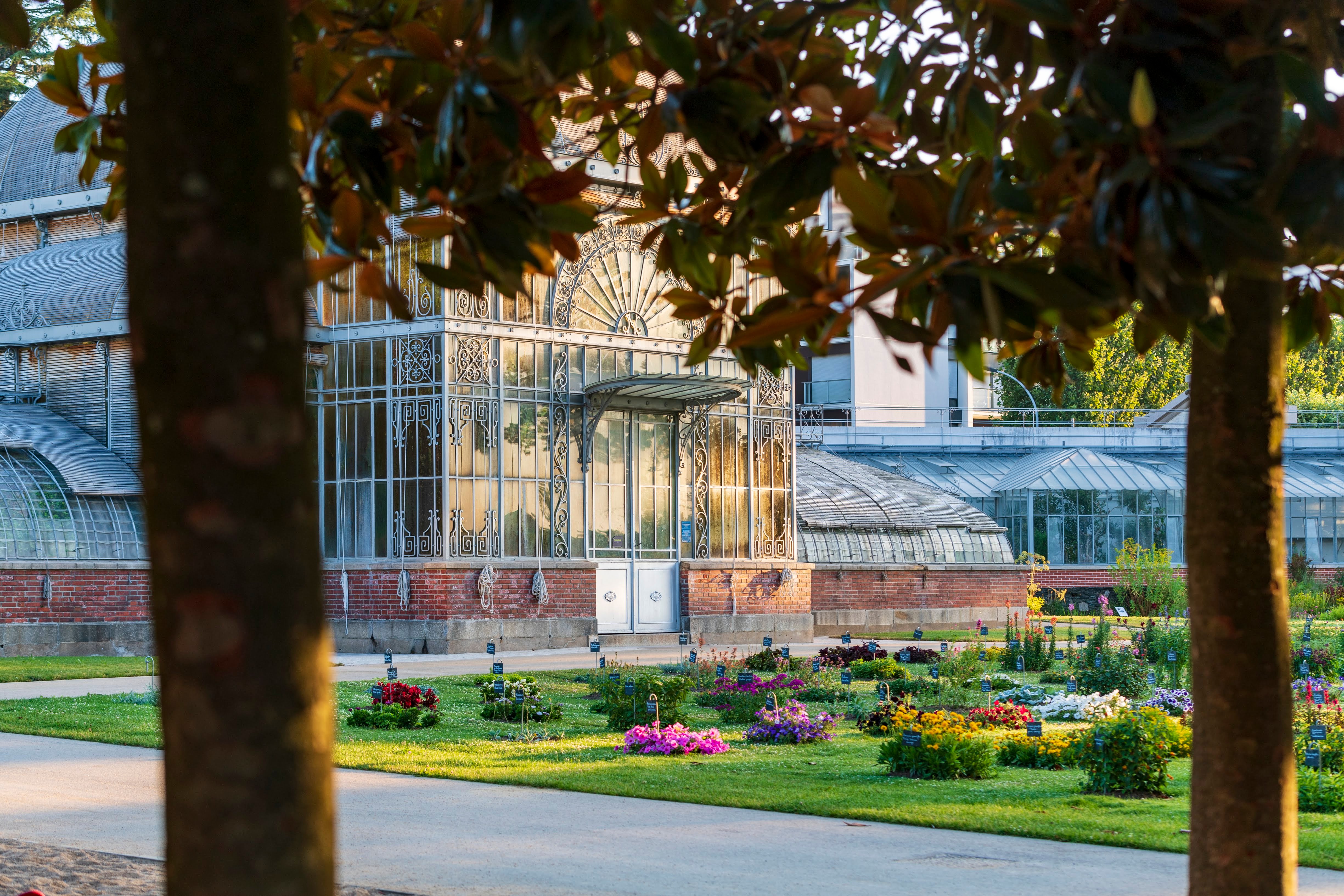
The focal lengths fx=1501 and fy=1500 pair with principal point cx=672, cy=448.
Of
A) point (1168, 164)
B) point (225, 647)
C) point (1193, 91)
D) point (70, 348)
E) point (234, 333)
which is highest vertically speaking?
point (70, 348)

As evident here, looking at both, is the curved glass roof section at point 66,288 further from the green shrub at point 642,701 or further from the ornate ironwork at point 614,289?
the green shrub at point 642,701

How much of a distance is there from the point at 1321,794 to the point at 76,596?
20162 millimetres

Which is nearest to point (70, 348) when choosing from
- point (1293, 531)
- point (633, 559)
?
point (633, 559)

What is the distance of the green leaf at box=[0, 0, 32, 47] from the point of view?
3533 millimetres

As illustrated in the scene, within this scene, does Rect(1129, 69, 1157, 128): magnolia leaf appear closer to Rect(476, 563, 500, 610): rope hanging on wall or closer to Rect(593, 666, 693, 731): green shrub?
Rect(593, 666, 693, 731): green shrub

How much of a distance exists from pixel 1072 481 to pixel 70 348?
28.9 metres

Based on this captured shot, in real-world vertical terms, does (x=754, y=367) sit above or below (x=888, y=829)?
above

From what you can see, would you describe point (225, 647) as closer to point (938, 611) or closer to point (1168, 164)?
point (1168, 164)

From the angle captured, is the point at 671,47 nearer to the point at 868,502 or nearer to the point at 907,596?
the point at 907,596

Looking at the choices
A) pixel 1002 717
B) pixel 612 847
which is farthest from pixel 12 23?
pixel 1002 717

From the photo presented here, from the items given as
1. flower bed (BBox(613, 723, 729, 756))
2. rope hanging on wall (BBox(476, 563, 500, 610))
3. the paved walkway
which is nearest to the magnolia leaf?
the paved walkway

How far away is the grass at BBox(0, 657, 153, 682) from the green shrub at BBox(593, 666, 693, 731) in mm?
8811

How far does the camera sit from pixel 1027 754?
11.6 m

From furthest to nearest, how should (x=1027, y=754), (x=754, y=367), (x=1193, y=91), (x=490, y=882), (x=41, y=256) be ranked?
1. (x=41, y=256)
2. (x=1027, y=754)
3. (x=490, y=882)
4. (x=754, y=367)
5. (x=1193, y=91)
